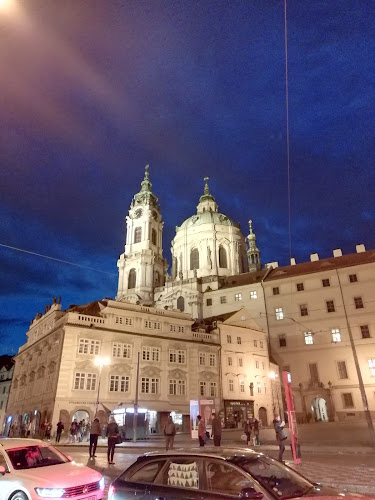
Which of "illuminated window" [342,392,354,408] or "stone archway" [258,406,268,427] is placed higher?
"illuminated window" [342,392,354,408]

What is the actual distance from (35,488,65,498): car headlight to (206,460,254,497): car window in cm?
333

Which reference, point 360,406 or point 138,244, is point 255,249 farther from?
point 360,406

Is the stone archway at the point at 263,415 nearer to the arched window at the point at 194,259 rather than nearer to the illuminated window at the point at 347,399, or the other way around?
the illuminated window at the point at 347,399

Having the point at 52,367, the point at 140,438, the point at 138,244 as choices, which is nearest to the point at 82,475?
the point at 140,438

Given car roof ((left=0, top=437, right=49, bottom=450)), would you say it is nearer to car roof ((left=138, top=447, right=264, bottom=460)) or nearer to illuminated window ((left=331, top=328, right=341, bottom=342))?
car roof ((left=138, top=447, right=264, bottom=460))

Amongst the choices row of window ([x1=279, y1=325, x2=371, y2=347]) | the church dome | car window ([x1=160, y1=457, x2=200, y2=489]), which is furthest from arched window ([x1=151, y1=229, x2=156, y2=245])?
car window ([x1=160, y1=457, x2=200, y2=489])

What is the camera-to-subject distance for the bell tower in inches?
2687

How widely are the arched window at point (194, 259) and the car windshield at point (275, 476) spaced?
216ft

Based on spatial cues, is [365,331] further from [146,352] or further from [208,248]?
Result: [208,248]

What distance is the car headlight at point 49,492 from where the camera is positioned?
6656 millimetres

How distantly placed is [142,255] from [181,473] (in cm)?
6495

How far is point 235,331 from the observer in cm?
4681

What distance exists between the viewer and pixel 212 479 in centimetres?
518

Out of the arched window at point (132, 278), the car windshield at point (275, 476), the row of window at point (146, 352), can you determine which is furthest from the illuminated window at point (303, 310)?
the car windshield at point (275, 476)
